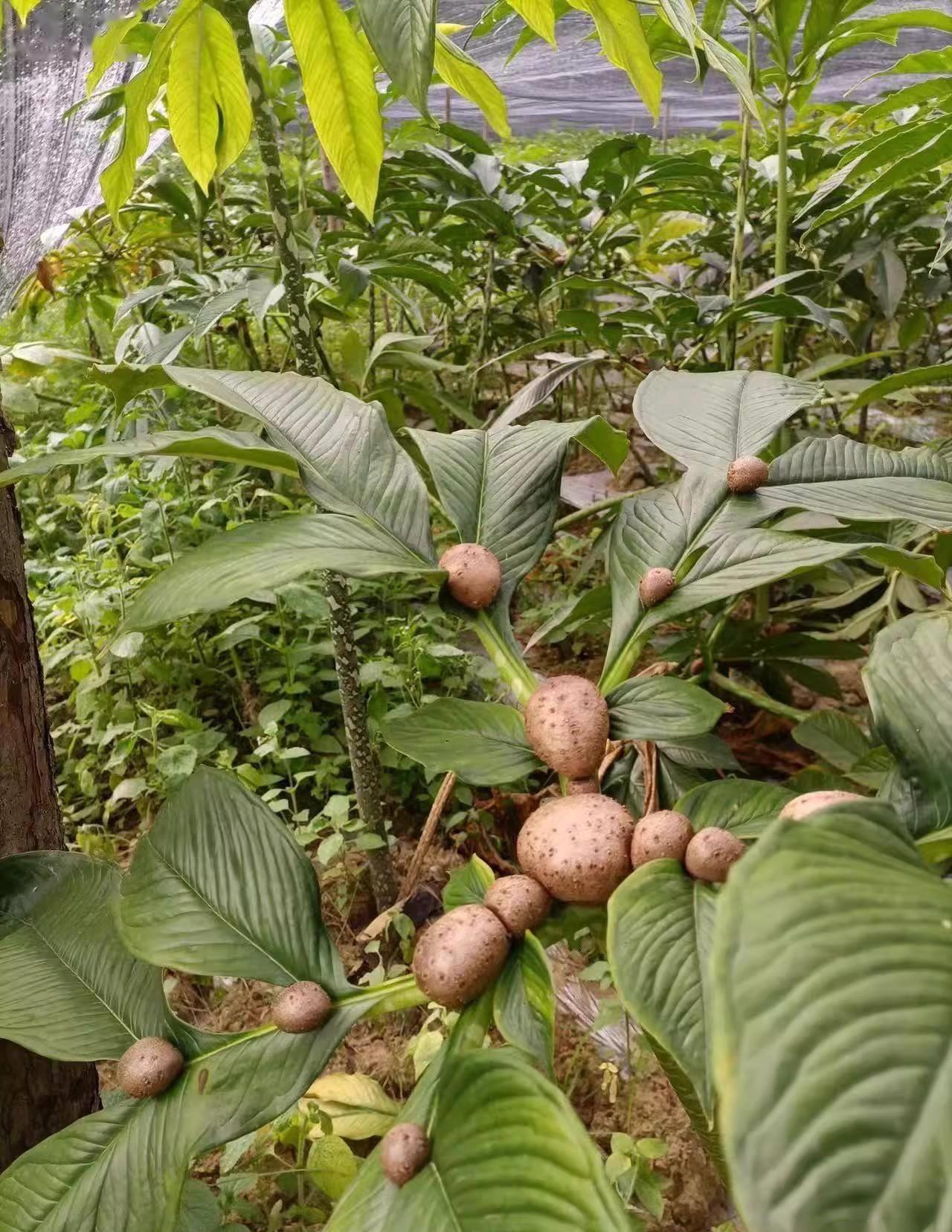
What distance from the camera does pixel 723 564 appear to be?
473 millimetres

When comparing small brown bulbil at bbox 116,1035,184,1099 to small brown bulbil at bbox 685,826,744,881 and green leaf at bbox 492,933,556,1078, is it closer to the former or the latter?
green leaf at bbox 492,933,556,1078

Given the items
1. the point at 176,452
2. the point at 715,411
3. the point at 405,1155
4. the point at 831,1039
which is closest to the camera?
the point at 831,1039

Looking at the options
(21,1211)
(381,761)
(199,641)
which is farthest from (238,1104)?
(199,641)

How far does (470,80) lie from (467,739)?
2.29 ft

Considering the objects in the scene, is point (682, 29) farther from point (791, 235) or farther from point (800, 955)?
point (791, 235)

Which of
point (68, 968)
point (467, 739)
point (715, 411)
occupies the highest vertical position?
point (715, 411)

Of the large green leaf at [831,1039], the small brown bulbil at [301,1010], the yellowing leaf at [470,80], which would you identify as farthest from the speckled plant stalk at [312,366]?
the large green leaf at [831,1039]

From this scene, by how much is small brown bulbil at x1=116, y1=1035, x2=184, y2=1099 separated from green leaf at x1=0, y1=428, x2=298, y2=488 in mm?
302

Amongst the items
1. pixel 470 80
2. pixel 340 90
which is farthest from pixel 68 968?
pixel 470 80

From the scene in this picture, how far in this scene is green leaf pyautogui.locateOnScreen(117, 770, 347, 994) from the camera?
0.42 m

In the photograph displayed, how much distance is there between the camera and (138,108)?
727mm

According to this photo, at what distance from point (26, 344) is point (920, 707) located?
4.81 feet

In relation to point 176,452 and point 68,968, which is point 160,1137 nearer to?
point 68,968

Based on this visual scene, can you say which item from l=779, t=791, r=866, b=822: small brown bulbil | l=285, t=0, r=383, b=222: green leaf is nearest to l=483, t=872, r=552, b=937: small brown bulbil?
l=779, t=791, r=866, b=822: small brown bulbil
